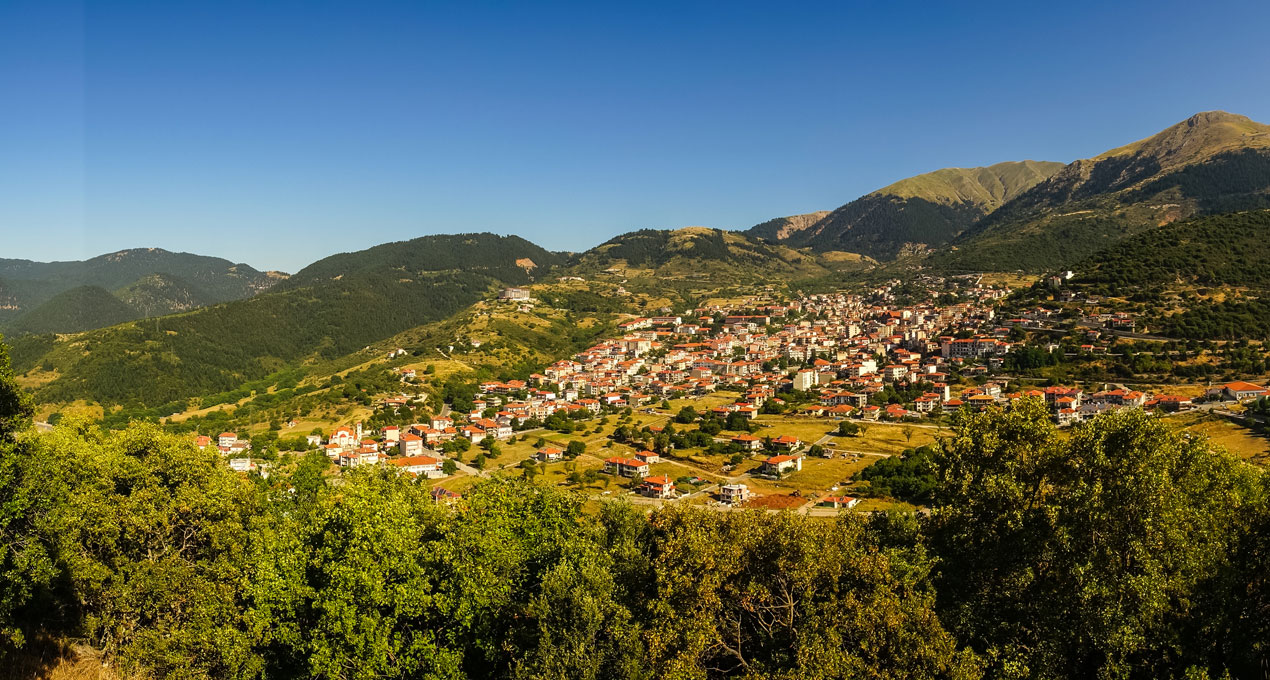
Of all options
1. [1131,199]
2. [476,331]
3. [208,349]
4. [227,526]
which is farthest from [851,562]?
[1131,199]

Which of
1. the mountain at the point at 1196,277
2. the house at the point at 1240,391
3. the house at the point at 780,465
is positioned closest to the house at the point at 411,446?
the house at the point at 780,465

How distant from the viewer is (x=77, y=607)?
55.3 feet

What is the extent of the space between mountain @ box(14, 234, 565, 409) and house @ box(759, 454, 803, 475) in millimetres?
79948

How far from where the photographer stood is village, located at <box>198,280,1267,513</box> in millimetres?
49500

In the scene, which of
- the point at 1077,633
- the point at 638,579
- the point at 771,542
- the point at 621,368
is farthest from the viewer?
the point at 621,368

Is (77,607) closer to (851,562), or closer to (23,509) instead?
(23,509)

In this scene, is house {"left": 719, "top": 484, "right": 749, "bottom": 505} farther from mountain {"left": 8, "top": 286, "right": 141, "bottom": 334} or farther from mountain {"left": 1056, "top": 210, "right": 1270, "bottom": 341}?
mountain {"left": 8, "top": 286, "right": 141, "bottom": 334}

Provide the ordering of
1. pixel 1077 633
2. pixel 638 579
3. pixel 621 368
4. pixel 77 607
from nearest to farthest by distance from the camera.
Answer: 1. pixel 1077 633
2. pixel 638 579
3. pixel 77 607
4. pixel 621 368

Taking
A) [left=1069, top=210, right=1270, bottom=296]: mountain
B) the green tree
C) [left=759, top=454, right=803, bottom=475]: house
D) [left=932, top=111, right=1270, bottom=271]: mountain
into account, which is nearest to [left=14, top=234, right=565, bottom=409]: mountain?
[left=759, top=454, right=803, bottom=475]: house

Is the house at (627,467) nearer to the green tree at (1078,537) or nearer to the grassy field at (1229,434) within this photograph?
the grassy field at (1229,434)

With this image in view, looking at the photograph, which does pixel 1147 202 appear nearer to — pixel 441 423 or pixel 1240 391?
pixel 1240 391

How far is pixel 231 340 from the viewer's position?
395ft

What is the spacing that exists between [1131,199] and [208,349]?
210 m

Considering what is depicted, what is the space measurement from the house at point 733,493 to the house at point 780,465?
556 cm
